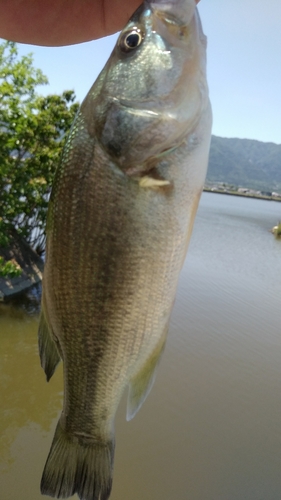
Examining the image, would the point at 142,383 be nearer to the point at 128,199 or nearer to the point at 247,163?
the point at 128,199

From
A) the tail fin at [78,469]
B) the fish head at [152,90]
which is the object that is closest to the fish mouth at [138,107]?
the fish head at [152,90]

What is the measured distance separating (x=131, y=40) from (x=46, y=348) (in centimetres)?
104

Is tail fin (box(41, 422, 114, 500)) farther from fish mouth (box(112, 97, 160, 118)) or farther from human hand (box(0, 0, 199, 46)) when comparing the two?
human hand (box(0, 0, 199, 46))

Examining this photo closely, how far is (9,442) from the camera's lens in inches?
203

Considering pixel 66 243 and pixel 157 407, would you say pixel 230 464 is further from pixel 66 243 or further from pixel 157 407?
pixel 66 243

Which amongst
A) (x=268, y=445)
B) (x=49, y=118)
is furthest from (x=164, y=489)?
(x=49, y=118)

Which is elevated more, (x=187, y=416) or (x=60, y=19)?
(x=60, y=19)

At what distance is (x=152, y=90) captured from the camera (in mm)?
1216

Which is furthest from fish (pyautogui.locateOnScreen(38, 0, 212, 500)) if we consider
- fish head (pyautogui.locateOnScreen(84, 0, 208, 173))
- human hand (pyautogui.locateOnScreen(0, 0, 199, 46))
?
human hand (pyautogui.locateOnScreen(0, 0, 199, 46))

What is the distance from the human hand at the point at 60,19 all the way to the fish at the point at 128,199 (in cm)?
56

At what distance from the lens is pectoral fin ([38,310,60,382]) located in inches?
53.5

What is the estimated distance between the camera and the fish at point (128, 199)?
47.1 inches

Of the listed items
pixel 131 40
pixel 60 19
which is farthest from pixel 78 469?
pixel 60 19

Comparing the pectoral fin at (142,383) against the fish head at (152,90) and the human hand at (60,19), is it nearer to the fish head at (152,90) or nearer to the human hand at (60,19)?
the fish head at (152,90)
